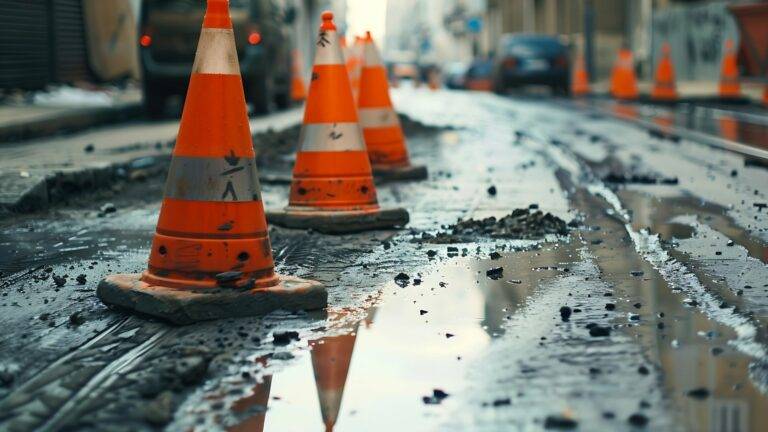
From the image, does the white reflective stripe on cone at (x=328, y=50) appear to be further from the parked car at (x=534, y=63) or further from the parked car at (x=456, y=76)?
the parked car at (x=456, y=76)

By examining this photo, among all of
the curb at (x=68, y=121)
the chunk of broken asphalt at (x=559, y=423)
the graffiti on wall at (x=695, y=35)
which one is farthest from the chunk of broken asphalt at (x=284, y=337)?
the graffiti on wall at (x=695, y=35)

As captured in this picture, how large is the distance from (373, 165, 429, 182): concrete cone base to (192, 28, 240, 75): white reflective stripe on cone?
14.9 ft

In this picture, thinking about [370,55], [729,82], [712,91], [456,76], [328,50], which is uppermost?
[328,50]

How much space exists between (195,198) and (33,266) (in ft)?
4.09

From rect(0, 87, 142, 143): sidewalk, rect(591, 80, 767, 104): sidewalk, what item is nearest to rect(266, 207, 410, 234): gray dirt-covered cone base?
rect(0, 87, 142, 143): sidewalk

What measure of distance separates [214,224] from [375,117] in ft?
14.8

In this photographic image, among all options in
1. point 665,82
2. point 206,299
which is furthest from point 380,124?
point 665,82

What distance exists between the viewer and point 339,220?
21.8 feet

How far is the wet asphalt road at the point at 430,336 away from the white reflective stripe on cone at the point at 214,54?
95 centimetres

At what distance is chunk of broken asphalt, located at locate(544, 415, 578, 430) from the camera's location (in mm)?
3104

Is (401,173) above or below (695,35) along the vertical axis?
above

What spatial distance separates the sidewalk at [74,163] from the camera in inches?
309

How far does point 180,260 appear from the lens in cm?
463

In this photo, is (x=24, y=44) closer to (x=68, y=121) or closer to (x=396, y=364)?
(x=68, y=121)
